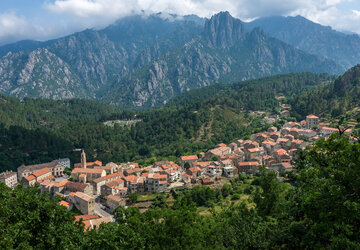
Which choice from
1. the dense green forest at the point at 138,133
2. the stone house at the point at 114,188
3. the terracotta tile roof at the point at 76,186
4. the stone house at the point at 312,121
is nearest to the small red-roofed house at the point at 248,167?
the stone house at the point at 114,188

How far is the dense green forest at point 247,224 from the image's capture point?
1504 centimetres

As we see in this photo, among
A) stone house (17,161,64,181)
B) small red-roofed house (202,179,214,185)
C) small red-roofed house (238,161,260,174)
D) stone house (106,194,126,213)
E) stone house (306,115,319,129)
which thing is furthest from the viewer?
stone house (306,115,319,129)

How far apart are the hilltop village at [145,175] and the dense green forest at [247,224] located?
28531 millimetres

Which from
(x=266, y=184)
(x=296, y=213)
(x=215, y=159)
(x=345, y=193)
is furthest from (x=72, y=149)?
(x=345, y=193)

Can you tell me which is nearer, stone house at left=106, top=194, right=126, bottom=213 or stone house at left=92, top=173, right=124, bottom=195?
stone house at left=106, top=194, right=126, bottom=213

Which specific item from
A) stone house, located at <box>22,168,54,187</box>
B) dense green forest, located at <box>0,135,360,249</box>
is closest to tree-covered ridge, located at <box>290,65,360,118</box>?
dense green forest, located at <box>0,135,360,249</box>

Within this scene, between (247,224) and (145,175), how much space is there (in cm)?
4448

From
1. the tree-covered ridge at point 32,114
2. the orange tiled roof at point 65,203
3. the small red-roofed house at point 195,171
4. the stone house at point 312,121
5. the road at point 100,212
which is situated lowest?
the road at point 100,212

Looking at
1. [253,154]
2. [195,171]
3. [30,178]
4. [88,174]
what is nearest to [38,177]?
[30,178]

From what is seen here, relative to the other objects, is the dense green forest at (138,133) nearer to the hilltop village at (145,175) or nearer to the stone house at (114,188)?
the hilltop village at (145,175)

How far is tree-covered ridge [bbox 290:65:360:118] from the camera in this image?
346ft

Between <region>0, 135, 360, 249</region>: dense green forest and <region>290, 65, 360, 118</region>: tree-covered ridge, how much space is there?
91.3m

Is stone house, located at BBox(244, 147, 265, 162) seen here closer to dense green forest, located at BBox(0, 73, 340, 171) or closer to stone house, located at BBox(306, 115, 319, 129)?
dense green forest, located at BBox(0, 73, 340, 171)

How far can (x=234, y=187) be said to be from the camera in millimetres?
60688
